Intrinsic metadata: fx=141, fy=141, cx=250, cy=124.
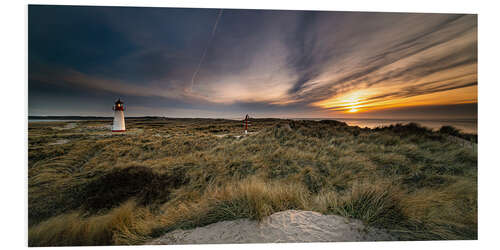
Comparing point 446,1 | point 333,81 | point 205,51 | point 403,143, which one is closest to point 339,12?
point 333,81

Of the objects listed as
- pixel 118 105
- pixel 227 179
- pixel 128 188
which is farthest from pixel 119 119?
pixel 227 179

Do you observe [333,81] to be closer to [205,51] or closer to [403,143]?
[403,143]

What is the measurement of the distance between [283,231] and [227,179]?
103cm

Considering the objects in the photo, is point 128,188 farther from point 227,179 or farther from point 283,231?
point 283,231

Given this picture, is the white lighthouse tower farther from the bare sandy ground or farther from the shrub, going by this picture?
the bare sandy ground

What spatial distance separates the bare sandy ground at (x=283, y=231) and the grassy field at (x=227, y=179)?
6cm

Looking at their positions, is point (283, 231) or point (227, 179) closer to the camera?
point (283, 231)

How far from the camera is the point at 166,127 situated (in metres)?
2.41

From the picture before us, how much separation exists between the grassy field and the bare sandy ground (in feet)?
0.20

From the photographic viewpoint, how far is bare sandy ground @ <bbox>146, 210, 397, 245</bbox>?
1.05 meters

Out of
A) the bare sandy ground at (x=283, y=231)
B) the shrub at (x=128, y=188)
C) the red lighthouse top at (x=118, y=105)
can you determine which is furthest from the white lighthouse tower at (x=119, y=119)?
the bare sandy ground at (x=283, y=231)

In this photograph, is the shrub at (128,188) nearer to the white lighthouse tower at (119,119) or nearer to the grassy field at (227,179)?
the grassy field at (227,179)

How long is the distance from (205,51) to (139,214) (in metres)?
2.09

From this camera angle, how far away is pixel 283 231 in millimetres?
1081
